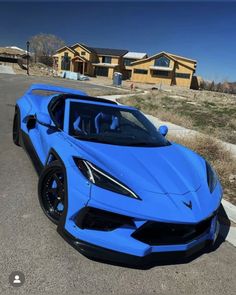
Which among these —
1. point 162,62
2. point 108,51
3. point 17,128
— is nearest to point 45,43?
point 108,51

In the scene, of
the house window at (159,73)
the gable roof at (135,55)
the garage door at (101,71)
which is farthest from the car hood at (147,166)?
the gable roof at (135,55)

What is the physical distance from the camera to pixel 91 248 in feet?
8.63

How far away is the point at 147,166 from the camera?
316 cm

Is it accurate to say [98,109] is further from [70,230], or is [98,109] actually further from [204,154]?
[204,154]

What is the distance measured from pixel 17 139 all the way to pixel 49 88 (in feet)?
3.90

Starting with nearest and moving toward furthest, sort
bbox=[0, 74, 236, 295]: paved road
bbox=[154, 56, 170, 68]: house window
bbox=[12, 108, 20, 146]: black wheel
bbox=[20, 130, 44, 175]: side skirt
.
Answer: bbox=[0, 74, 236, 295]: paved road → bbox=[20, 130, 44, 175]: side skirt → bbox=[12, 108, 20, 146]: black wheel → bbox=[154, 56, 170, 68]: house window

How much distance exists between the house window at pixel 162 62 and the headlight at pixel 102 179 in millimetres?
63362

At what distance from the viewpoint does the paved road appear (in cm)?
252

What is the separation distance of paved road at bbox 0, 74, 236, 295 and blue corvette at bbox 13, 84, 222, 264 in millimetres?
181

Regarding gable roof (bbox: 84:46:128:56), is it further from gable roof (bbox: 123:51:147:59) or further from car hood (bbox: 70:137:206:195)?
car hood (bbox: 70:137:206:195)

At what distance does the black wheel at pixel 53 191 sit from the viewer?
316cm

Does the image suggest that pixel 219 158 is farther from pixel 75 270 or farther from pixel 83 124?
pixel 75 270

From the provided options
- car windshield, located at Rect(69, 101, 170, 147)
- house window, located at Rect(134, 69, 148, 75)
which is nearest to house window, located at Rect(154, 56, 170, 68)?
house window, located at Rect(134, 69, 148, 75)

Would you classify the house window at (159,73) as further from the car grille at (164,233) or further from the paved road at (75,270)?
the car grille at (164,233)
